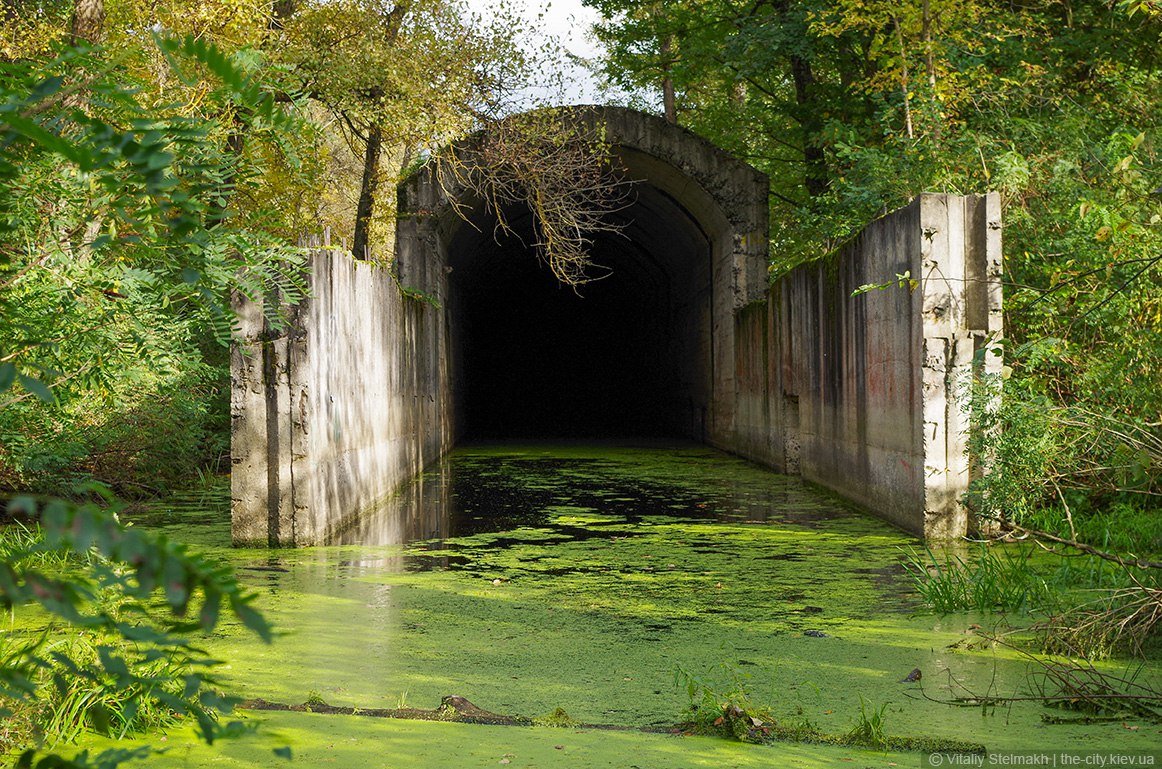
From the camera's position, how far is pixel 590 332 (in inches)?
1136

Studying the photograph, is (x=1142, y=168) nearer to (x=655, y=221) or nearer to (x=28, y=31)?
(x=655, y=221)

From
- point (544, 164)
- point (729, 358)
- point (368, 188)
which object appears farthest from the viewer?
point (368, 188)

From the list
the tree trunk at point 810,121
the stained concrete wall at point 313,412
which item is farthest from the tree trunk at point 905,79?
the stained concrete wall at point 313,412

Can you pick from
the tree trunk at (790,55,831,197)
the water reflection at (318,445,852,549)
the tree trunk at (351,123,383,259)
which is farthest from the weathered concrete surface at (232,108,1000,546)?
the tree trunk at (790,55,831,197)

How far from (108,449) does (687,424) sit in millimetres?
10740

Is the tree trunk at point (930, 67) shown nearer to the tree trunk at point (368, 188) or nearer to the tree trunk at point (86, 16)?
the tree trunk at point (86, 16)

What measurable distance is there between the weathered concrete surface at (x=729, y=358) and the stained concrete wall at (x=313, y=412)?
0.05 ft

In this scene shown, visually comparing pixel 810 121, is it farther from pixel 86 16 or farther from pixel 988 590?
pixel 988 590

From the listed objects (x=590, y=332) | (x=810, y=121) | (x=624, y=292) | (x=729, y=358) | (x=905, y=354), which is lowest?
(x=905, y=354)

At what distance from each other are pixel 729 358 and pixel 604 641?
10.1 metres

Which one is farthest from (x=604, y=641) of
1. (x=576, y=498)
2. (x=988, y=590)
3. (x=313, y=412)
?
(x=576, y=498)

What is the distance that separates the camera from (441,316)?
1507 centimetres

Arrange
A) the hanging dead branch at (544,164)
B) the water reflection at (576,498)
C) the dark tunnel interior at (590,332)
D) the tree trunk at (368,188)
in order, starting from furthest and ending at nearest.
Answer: the dark tunnel interior at (590,332), the tree trunk at (368,188), the hanging dead branch at (544,164), the water reflection at (576,498)

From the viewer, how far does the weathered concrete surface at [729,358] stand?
7.09m
